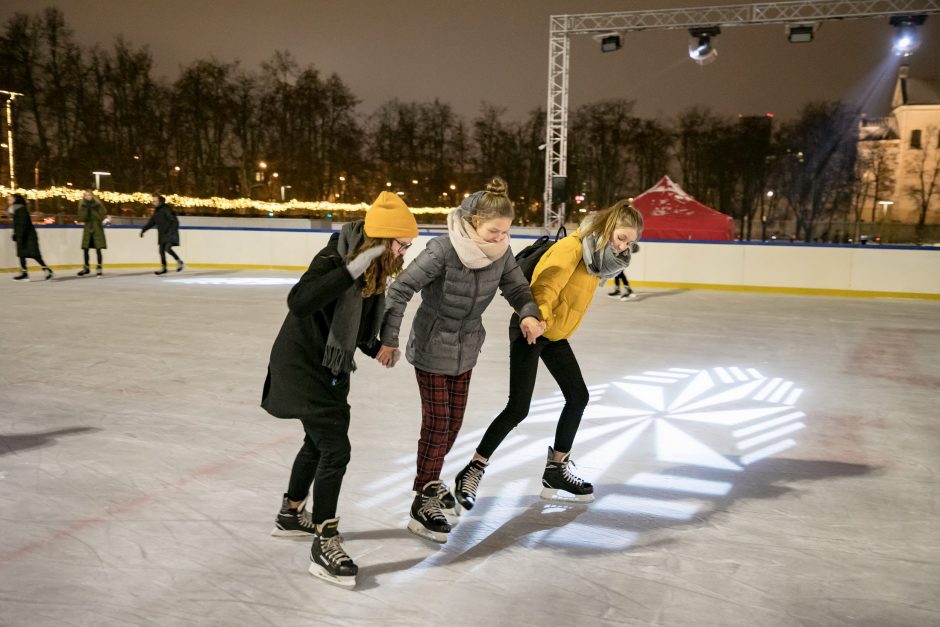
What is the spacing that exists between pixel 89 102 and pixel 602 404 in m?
33.7

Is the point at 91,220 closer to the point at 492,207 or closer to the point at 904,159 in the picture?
the point at 492,207

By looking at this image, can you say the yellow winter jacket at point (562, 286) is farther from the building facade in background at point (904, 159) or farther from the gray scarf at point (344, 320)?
the building facade in background at point (904, 159)

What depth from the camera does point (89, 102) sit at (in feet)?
107

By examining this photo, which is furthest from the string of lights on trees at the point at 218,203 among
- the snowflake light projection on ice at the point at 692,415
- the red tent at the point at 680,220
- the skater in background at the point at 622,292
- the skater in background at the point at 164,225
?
the snowflake light projection on ice at the point at 692,415

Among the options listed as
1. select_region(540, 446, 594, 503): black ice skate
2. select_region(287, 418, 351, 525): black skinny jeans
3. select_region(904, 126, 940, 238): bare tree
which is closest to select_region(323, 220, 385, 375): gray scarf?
select_region(287, 418, 351, 525): black skinny jeans

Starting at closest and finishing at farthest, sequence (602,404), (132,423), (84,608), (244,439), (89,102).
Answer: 1. (84,608)
2. (244,439)
3. (132,423)
4. (602,404)
5. (89,102)

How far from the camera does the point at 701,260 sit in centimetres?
1448

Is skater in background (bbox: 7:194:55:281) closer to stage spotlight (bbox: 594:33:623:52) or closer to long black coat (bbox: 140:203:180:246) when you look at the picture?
long black coat (bbox: 140:203:180:246)

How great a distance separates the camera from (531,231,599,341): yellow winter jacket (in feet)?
10.1

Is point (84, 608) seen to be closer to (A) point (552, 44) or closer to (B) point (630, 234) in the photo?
(B) point (630, 234)

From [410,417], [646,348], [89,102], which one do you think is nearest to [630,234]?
[410,417]

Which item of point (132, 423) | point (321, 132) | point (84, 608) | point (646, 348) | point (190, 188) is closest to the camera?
point (84, 608)

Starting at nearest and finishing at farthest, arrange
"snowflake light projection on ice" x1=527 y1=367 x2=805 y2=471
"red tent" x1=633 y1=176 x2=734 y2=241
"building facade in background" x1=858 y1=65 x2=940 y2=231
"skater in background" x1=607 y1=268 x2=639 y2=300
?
"snowflake light projection on ice" x1=527 y1=367 x2=805 y2=471 → "skater in background" x1=607 y1=268 x2=639 y2=300 → "red tent" x1=633 y1=176 x2=734 y2=241 → "building facade in background" x1=858 y1=65 x2=940 y2=231

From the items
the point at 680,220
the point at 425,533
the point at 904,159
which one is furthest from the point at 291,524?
the point at 904,159
